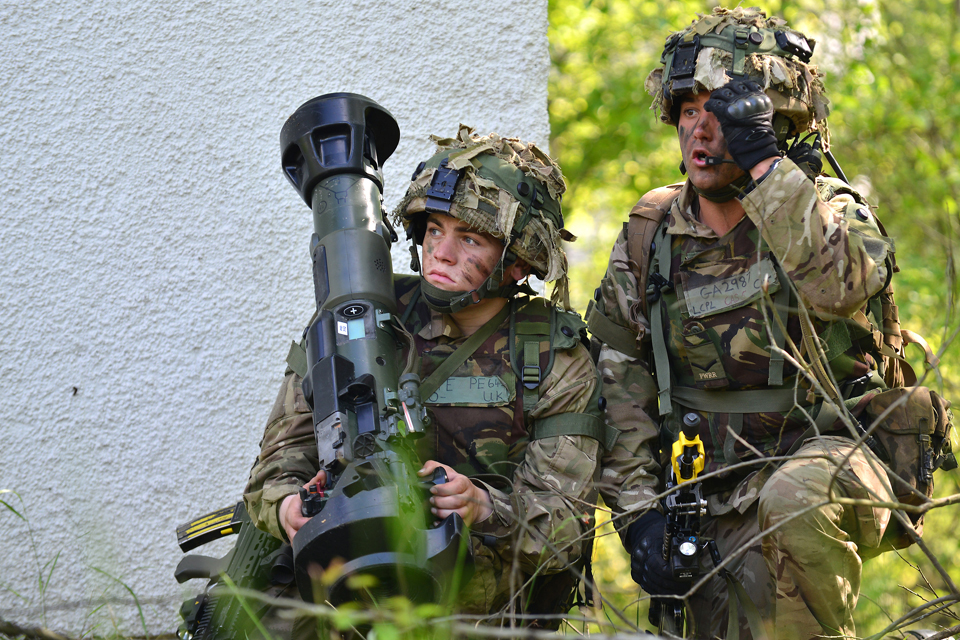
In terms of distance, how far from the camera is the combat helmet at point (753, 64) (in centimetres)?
261

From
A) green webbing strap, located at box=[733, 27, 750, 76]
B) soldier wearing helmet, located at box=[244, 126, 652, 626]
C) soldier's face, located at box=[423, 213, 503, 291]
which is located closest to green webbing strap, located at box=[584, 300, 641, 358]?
soldier wearing helmet, located at box=[244, 126, 652, 626]

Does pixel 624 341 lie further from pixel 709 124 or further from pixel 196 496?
pixel 196 496

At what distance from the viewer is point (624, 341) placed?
2834mm

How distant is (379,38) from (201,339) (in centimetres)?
135

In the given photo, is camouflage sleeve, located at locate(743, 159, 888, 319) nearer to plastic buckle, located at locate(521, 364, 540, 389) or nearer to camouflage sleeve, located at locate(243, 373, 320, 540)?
plastic buckle, located at locate(521, 364, 540, 389)

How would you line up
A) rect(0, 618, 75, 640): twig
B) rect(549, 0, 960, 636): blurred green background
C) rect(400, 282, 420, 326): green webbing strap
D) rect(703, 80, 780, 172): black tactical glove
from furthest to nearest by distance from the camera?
rect(549, 0, 960, 636): blurred green background
rect(400, 282, 420, 326): green webbing strap
rect(703, 80, 780, 172): black tactical glove
rect(0, 618, 75, 640): twig

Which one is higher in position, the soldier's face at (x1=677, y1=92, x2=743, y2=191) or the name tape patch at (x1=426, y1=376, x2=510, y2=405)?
the soldier's face at (x1=677, y1=92, x2=743, y2=191)

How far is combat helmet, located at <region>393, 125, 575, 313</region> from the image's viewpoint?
2.66 meters

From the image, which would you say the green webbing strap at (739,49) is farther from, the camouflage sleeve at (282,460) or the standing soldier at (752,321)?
the camouflage sleeve at (282,460)

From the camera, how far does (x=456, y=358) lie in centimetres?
270

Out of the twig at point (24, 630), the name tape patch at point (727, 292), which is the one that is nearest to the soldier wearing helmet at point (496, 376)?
the name tape patch at point (727, 292)

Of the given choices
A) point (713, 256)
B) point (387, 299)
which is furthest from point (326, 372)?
point (713, 256)

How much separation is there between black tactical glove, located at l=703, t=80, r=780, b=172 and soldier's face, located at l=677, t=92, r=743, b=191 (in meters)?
0.14

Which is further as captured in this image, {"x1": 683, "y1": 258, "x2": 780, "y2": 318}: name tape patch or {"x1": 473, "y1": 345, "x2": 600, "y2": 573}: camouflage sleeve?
{"x1": 683, "y1": 258, "x2": 780, "y2": 318}: name tape patch
